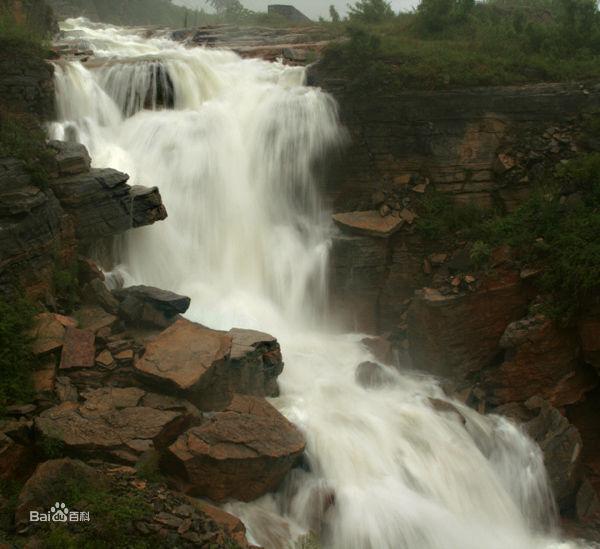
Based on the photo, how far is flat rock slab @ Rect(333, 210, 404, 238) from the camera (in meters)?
13.7

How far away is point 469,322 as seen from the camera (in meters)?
12.6

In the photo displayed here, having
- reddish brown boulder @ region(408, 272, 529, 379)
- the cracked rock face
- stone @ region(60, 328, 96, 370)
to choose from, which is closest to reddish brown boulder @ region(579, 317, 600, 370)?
reddish brown boulder @ region(408, 272, 529, 379)

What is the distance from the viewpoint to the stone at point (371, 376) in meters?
11.4

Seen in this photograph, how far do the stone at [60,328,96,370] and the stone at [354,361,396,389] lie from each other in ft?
15.6

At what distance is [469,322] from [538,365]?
1523 mm

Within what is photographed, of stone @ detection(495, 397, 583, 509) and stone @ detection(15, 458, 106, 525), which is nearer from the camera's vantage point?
stone @ detection(15, 458, 106, 525)

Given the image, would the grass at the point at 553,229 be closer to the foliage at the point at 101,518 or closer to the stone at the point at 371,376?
the stone at the point at 371,376

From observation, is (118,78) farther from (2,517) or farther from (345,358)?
(2,517)

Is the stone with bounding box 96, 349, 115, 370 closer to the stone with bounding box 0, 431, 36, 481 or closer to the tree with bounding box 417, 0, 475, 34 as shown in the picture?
the stone with bounding box 0, 431, 36, 481

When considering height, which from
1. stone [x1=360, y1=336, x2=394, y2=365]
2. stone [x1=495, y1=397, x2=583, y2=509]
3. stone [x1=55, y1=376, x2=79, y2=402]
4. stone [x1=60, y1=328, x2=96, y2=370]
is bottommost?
stone [x1=495, y1=397, x2=583, y2=509]

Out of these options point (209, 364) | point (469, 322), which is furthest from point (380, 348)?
point (209, 364)

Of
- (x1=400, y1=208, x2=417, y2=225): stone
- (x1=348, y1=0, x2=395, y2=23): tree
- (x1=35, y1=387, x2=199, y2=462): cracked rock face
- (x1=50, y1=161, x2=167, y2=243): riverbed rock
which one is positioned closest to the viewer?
(x1=35, y1=387, x2=199, y2=462): cracked rock face

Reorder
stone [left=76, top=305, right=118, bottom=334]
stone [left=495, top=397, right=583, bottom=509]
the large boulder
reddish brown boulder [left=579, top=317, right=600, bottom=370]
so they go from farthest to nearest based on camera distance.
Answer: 1. reddish brown boulder [left=579, top=317, right=600, bottom=370]
2. stone [left=495, top=397, right=583, bottom=509]
3. stone [left=76, top=305, right=118, bottom=334]
4. the large boulder

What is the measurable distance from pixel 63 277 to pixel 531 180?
9.93 m
